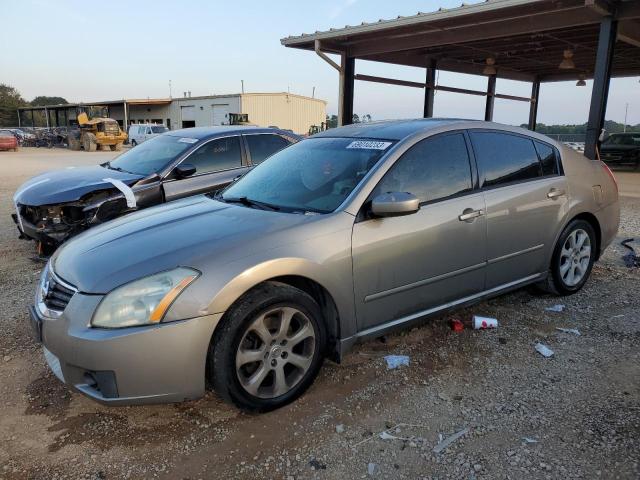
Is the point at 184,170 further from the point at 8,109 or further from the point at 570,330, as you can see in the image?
the point at 8,109

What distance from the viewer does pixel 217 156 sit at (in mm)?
6324

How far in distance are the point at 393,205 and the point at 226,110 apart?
4221cm

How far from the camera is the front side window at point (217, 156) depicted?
6215mm

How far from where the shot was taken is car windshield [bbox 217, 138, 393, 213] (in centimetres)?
322

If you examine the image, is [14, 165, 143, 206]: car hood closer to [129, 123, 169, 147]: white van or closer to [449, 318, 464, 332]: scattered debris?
[449, 318, 464, 332]: scattered debris

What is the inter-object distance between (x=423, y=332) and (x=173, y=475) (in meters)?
2.15

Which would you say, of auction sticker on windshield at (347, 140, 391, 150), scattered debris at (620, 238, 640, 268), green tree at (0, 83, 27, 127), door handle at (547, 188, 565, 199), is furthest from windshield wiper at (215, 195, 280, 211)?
green tree at (0, 83, 27, 127)

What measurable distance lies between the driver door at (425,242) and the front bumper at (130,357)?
1019mm

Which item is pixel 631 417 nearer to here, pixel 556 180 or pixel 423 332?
pixel 423 332

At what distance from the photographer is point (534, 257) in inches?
161

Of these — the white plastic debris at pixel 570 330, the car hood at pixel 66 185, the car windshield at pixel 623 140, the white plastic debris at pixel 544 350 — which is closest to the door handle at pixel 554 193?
the white plastic debris at pixel 570 330

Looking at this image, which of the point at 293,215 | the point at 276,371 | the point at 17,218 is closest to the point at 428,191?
the point at 293,215

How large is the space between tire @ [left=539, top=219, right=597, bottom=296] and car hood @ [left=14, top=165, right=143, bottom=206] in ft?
15.0

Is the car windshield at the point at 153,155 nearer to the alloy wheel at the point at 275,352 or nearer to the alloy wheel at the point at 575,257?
the alloy wheel at the point at 275,352
